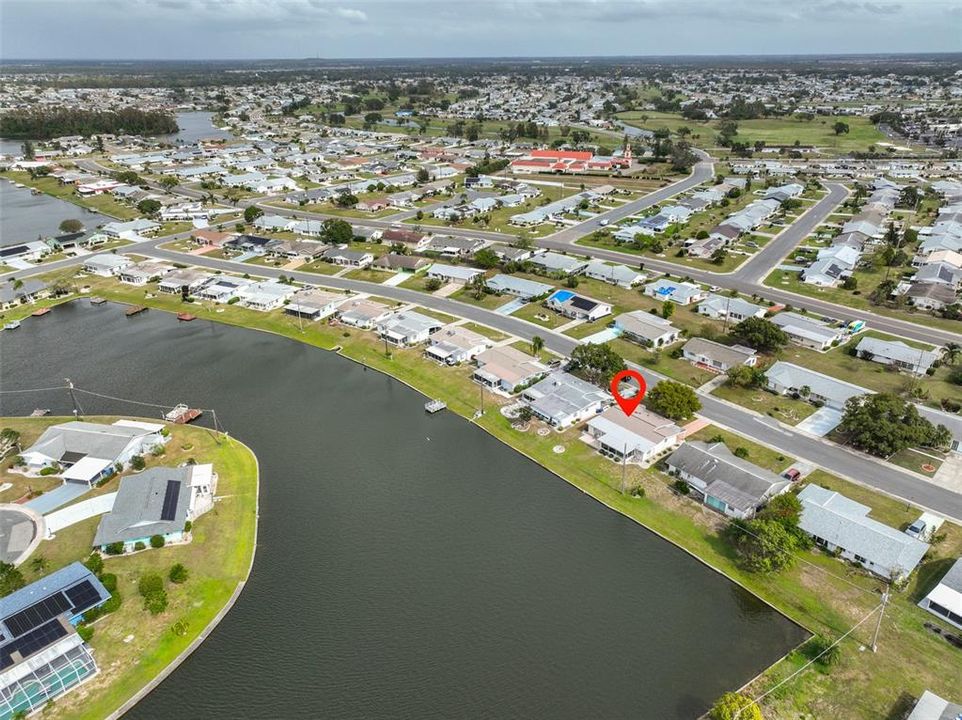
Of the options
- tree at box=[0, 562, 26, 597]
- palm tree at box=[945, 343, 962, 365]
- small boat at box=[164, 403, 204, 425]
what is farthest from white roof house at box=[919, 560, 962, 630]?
small boat at box=[164, 403, 204, 425]

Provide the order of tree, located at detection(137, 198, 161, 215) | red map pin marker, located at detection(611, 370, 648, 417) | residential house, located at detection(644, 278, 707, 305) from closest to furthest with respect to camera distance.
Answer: red map pin marker, located at detection(611, 370, 648, 417) → residential house, located at detection(644, 278, 707, 305) → tree, located at detection(137, 198, 161, 215)

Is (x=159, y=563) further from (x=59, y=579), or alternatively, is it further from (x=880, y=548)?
(x=880, y=548)

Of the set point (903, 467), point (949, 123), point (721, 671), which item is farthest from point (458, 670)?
point (949, 123)

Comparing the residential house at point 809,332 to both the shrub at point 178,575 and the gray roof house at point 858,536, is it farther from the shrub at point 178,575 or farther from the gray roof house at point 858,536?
the shrub at point 178,575

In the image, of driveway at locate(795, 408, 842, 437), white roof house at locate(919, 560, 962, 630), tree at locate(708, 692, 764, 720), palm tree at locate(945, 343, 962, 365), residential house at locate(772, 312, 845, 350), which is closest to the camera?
tree at locate(708, 692, 764, 720)

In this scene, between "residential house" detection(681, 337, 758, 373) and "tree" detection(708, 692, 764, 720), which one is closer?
"tree" detection(708, 692, 764, 720)

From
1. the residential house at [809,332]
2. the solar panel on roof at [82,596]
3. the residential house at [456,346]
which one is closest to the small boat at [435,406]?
the residential house at [456,346]

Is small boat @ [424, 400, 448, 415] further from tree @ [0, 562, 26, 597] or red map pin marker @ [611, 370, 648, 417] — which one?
tree @ [0, 562, 26, 597]
